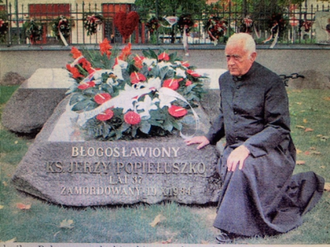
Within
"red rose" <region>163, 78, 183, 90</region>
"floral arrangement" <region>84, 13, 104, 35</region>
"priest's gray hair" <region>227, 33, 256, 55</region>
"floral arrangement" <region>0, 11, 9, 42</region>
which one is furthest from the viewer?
"floral arrangement" <region>84, 13, 104, 35</region>

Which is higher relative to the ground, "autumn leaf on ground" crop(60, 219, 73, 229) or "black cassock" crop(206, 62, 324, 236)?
"black cassock" crop(206, 62, 324, 236)

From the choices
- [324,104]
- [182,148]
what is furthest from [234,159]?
[324,104]

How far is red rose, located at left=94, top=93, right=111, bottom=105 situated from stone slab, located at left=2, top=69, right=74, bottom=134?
1.29 meters

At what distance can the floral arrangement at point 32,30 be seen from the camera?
20.4ft

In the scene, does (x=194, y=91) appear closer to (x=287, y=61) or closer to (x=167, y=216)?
(x=167, y=216)

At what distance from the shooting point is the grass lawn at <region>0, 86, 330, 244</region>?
2.70m

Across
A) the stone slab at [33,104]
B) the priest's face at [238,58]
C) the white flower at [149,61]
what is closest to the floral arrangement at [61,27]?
the stone slab at [33,104]

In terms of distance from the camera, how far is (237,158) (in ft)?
8.52

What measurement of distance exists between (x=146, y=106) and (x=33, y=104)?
181 centimetres

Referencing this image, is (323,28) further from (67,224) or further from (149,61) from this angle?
(67,224)

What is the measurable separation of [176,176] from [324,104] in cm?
146

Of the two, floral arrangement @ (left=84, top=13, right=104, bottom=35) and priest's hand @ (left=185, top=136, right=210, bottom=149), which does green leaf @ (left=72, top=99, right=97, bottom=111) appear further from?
floral arrangement @ (left=84, top=13, right=104, bottom=35)

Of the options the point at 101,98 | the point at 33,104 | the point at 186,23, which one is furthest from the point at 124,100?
the point at 186,23

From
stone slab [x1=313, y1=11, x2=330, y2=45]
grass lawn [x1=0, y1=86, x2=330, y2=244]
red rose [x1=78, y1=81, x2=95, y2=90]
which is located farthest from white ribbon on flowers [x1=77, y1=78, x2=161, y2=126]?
stone slab [x1=313, y1=11, x2=330, y2=45]
